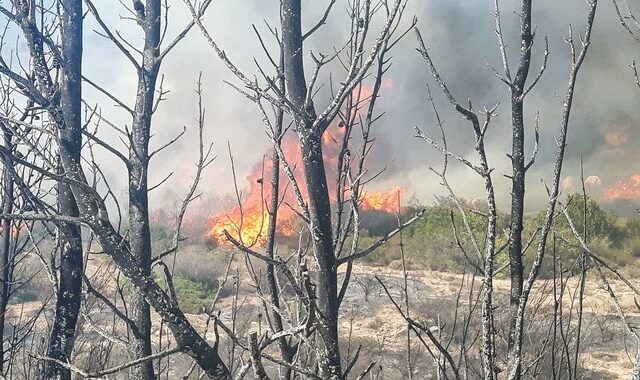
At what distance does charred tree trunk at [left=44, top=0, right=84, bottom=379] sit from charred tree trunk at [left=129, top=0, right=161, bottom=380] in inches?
10.3

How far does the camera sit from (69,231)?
2.81 meters

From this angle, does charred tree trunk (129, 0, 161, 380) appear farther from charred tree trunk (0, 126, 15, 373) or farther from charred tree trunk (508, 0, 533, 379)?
charred tree trunk (508, 0, 533, 379)

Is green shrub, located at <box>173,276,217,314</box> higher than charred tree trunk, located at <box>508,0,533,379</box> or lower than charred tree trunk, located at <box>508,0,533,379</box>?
lower

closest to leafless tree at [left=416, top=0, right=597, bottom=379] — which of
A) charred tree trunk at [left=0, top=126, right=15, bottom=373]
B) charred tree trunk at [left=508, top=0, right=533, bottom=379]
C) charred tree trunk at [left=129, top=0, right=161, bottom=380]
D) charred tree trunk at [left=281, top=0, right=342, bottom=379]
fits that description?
charred tree trunk at [left=508, top=0, right=533, bottom=379]

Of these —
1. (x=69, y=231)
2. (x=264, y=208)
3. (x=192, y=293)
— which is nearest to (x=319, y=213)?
(x=69, y=231)

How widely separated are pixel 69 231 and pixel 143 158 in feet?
1.57

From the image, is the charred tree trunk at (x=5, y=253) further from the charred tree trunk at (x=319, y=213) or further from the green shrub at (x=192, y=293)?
the green shrub at (x=192, y=293)

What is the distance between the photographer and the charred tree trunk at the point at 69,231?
271cm

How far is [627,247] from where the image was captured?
2362 cm

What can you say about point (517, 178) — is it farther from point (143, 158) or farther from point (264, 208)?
point (264, 208)

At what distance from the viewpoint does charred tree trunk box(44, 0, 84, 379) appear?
2709 mm

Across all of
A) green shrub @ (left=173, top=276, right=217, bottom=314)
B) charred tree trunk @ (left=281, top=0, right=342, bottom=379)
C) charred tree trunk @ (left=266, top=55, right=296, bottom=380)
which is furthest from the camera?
green shrub @ (left=173, top=276, right=217, bottom=314)

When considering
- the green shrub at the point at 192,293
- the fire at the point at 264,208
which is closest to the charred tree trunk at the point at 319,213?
the fire at the point at 264,208

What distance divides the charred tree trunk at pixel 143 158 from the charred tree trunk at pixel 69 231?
262mm
